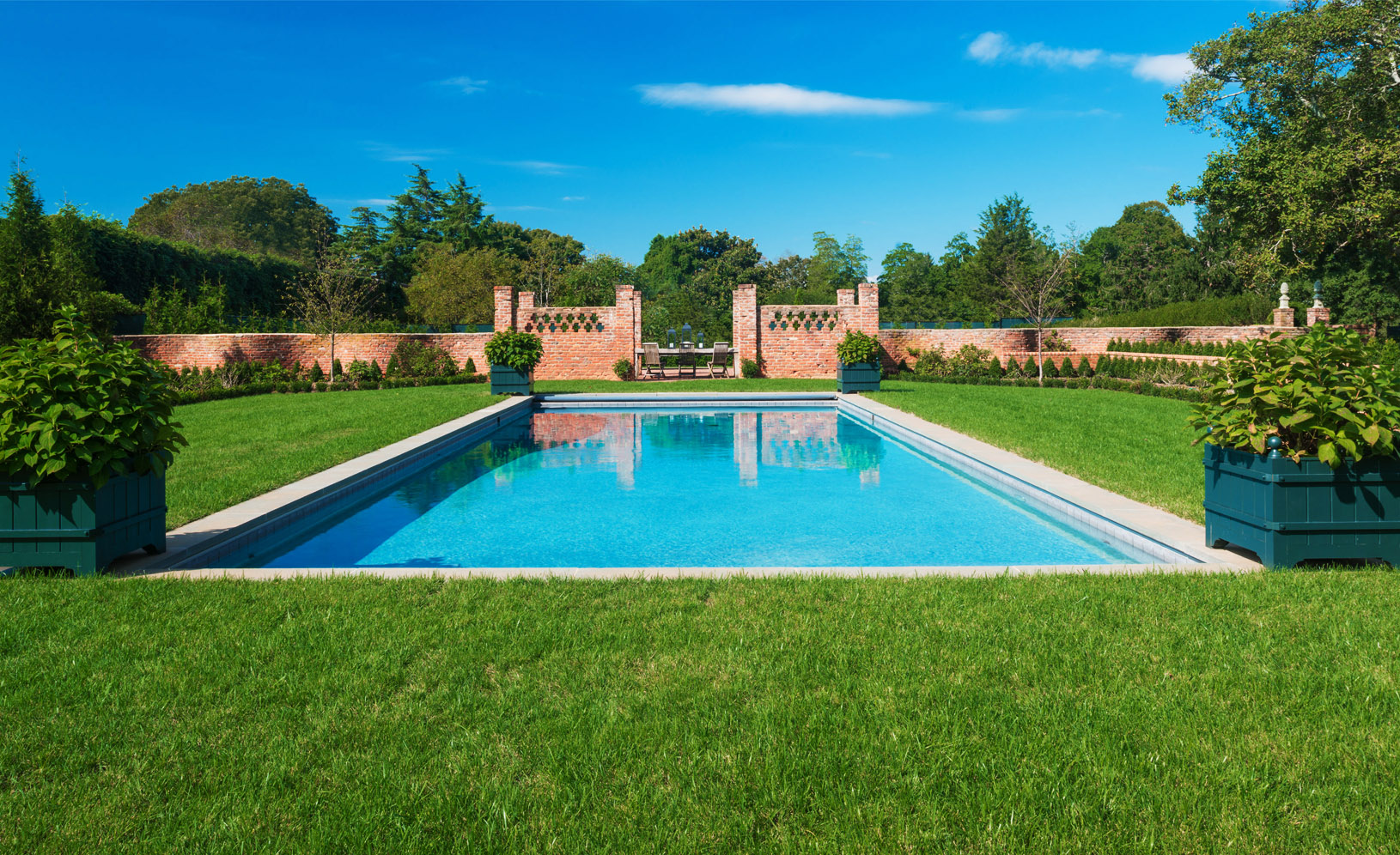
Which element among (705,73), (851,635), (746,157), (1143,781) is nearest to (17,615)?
(851,635)

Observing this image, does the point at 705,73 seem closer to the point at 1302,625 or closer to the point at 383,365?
the point at 383,365

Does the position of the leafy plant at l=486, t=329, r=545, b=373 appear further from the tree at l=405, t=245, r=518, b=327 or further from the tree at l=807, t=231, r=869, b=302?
the tree at l=807, t=231, r=869, b=302

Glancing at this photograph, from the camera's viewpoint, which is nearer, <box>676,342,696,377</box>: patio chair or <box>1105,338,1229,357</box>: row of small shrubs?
<box>1105,338,1229,357</box>: row of small shrubs

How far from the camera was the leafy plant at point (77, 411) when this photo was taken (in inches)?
152

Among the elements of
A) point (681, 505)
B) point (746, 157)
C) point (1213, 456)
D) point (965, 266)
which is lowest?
point (681, 505)

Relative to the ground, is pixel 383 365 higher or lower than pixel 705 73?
lower

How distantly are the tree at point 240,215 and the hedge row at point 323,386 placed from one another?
3976 centimetres

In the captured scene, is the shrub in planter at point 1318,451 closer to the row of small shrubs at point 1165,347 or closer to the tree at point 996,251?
the row of small shrubs at point 1165,347

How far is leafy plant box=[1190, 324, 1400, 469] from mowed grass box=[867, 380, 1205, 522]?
53.6 inches

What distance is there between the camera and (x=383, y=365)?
2180 cm

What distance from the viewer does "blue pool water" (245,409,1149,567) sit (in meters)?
5.55

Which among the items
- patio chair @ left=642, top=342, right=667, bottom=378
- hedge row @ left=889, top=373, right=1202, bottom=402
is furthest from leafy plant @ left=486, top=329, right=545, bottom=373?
hedge row @ left=889, top=373, right=1202, bottom=402

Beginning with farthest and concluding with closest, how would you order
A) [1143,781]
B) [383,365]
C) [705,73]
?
[705,73] < [383,365] < [1143,781]

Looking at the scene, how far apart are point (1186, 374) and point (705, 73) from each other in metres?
17.1
